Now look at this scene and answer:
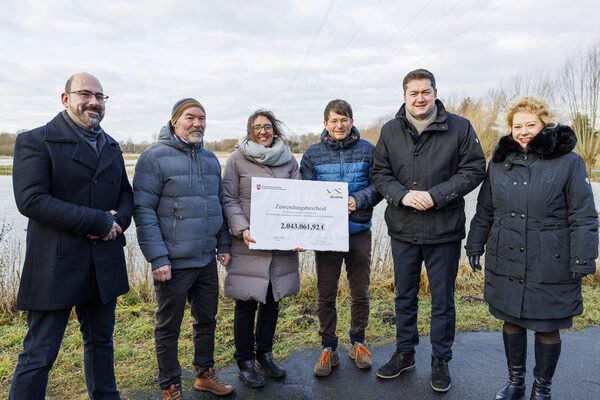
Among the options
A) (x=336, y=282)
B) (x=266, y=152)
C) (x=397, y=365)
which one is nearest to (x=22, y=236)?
(x=266, y=152)

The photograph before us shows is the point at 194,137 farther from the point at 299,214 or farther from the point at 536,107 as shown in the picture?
the point at 536,107

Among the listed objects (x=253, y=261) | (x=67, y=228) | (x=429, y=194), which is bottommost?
(x=253, y=261)

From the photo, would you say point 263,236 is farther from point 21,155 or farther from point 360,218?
point 21,155

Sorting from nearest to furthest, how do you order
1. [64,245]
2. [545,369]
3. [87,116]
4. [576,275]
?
[64,245] → [87,116] → [576,275] → [545,369]

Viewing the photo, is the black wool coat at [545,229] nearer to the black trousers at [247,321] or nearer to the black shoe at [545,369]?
the black shoe at [545,369]

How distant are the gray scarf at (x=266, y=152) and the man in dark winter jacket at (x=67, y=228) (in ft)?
3.28

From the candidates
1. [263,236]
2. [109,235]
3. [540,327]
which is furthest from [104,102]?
[540,327]

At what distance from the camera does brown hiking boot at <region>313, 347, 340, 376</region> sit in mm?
3467

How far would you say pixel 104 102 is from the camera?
278 centimetres

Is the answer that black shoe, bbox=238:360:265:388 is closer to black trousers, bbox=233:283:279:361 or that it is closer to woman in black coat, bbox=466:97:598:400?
black trousers, bbox=233:283:279:361

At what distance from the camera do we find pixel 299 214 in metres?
3.53

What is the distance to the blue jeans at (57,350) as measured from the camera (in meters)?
2.49

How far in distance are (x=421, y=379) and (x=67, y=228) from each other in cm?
284

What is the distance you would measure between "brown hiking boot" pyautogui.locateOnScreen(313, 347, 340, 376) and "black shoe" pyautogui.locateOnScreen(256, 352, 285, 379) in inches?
11.4
